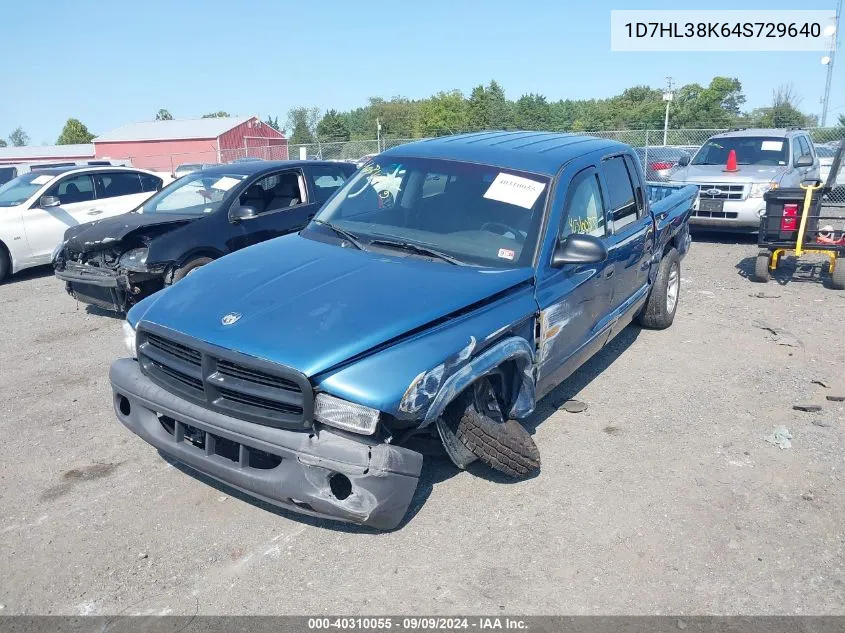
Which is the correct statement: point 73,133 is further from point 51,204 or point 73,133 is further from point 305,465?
point 305,465

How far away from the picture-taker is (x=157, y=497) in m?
3.76

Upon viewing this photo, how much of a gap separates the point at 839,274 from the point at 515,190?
613 centimetres

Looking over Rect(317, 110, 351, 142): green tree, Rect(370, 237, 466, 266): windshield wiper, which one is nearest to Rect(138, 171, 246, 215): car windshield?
Rect(370, 237, 466, 266): windshield wiper

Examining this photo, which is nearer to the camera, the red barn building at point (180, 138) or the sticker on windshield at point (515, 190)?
the sticker on windshield at point (515, 190)

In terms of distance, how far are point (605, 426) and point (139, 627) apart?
3.17 metres

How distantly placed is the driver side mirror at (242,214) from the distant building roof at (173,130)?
50150 mm

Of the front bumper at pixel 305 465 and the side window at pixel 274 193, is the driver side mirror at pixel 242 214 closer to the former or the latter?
the side window at pixel 274 193

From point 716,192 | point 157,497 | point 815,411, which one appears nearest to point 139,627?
point 157,497

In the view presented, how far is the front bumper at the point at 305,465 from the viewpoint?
2947 mm

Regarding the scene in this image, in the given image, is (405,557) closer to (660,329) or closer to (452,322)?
(452,322)

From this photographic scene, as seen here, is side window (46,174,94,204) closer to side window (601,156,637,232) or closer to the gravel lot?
the gravel lot

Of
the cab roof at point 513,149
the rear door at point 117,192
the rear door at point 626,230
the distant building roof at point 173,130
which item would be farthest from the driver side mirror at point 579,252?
the distant building roof at point 173,130

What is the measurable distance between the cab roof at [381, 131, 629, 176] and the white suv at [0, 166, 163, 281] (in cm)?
717

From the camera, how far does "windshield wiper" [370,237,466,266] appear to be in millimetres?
3912
